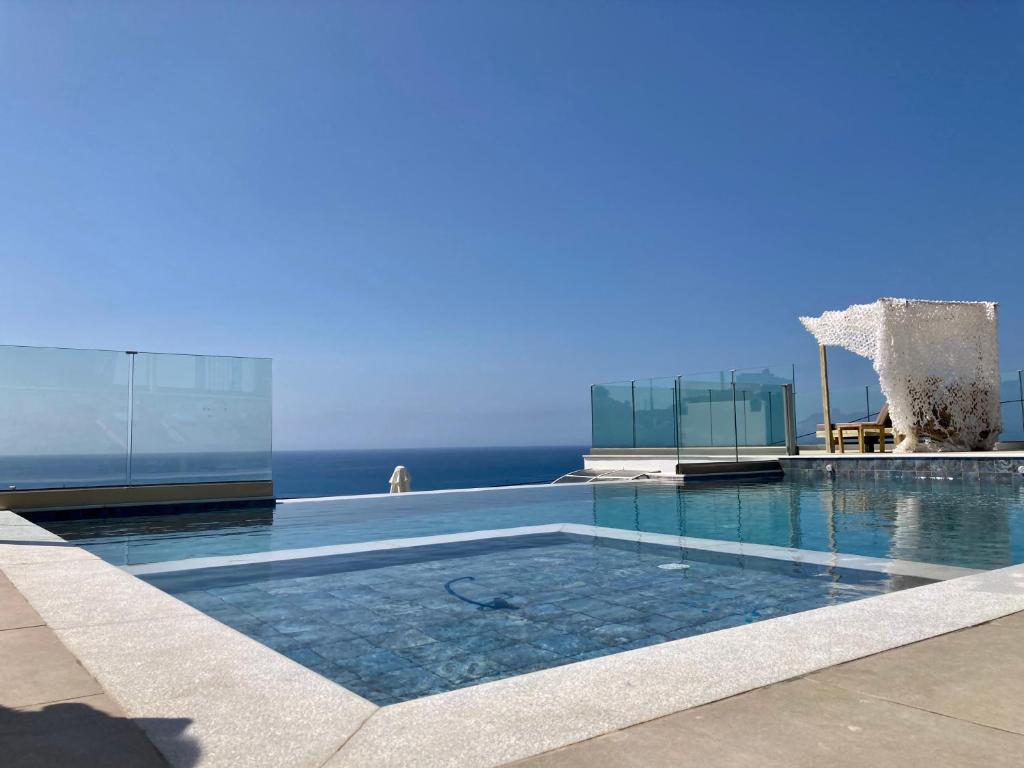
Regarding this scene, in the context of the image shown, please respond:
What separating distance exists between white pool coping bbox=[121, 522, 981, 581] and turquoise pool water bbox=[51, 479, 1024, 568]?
22 cm

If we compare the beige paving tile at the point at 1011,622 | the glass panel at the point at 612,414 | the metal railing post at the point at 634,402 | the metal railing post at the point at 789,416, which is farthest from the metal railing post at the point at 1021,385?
the beige paving tile at the point at 1011,622

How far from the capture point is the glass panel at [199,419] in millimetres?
9430

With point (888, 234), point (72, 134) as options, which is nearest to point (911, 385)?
point (72, 134)

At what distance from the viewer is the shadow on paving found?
1.66 metres

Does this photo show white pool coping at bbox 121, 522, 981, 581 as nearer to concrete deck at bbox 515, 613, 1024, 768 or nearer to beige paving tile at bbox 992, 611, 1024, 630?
beige paving tile at bbox 992, 611, 1024, 630

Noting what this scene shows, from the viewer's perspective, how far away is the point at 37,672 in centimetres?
235

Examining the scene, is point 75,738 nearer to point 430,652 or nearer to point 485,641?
point 430,652

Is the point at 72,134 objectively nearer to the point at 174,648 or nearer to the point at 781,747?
the point at 174,648

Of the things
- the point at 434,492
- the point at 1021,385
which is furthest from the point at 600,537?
the point at 1021,385

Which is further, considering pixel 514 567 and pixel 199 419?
pixel 199 419

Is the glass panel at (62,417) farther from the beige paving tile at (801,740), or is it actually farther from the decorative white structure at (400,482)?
the beige paving tile at (801,740)

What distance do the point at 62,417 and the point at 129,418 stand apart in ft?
2.43

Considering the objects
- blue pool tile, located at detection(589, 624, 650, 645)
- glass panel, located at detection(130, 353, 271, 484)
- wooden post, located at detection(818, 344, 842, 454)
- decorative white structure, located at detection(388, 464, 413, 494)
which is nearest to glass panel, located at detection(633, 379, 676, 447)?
wooden post, located at detection(818, 344, 842, 454)

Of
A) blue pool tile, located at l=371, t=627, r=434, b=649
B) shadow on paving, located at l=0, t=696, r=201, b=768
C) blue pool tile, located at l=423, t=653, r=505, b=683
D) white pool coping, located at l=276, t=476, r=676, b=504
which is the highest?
shadow on paving, located at l=0, t=696, r=201, b=768
